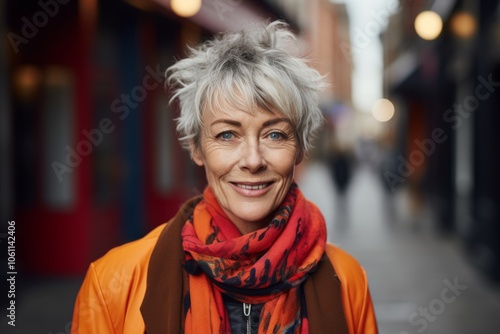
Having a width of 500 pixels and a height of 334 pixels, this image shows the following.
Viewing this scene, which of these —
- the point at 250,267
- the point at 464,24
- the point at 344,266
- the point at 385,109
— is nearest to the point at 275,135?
the point at 250,267

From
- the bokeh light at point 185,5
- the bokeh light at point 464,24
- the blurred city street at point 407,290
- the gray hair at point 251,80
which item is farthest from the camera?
the bokeh light at point 464,24

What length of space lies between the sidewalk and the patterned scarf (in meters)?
4.87

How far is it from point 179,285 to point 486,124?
30.4 feet

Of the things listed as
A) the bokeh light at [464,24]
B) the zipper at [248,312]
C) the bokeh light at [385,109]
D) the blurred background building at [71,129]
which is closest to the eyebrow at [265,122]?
the zipper at [248,312]

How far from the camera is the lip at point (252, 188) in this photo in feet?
7.81

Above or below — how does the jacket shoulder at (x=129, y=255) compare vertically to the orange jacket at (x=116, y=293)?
above

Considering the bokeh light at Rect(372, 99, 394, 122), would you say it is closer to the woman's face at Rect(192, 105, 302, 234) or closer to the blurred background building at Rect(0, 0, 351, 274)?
the blurred background building at Rect(0, 0, 351, 274)

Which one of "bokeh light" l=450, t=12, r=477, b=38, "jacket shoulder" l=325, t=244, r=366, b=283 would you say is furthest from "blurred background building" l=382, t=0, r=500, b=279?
"jacket shoulder" l=325, t=244, r=366, b=283

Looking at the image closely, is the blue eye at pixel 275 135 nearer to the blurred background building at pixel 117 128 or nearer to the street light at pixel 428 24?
the blurred background building at pixel 117 128

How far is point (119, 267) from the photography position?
2.37 metres

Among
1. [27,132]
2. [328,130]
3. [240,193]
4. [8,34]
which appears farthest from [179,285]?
[328,130]

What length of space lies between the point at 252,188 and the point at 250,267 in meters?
0.26

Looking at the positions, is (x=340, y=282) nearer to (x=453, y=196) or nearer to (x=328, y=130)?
(x=453, y=196)

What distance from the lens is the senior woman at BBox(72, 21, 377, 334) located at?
2328mm
